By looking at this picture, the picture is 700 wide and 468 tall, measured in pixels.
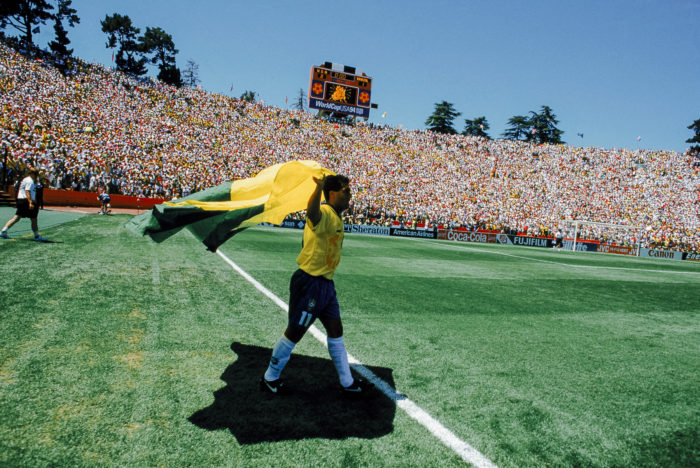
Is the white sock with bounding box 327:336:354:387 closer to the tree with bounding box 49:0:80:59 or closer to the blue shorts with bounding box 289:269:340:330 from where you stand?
the blue shorts with bounding box 289:269:340:330

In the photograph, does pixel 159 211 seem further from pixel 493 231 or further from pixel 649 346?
pixel 493 231

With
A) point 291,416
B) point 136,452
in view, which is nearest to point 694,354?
point 291,416

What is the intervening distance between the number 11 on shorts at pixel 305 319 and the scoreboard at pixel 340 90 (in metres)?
39.3

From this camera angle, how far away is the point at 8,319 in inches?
201

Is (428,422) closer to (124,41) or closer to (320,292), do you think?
(320,292)

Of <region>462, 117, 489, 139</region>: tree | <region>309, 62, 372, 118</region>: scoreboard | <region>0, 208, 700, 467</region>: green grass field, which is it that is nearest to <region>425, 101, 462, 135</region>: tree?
<region>462, 117, 489, 139</region>: tree

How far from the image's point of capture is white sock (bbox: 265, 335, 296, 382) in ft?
12.7

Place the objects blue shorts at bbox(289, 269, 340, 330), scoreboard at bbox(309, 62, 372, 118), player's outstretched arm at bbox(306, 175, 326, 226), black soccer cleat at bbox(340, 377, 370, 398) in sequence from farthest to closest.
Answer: scoreboard at bbox(309, 62, 372, 118) → black soccer cleat at bbox(340, 377, 370, 398) → blue shorts at bbox(289, 269, 340, 330) → player's outstretched arm at bbox(306, 175, 326, 226)

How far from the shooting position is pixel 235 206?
3.92 m

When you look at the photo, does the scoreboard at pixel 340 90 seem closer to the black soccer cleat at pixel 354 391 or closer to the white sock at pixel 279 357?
the white sock at pixel 279 357

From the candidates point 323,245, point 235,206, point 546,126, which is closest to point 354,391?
point 323,245

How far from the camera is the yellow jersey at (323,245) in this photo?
3817 millimetres

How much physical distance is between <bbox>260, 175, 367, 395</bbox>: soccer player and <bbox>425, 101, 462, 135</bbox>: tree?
79.1 metres

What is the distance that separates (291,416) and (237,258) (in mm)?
9211
